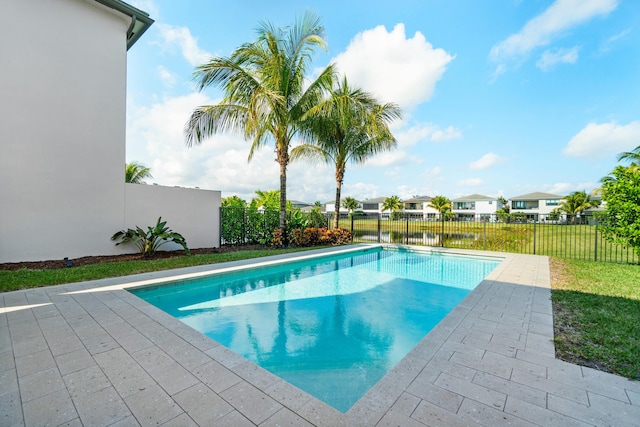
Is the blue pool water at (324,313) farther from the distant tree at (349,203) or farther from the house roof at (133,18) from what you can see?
the distant tree at (349,203)

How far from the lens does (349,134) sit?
1279 cm

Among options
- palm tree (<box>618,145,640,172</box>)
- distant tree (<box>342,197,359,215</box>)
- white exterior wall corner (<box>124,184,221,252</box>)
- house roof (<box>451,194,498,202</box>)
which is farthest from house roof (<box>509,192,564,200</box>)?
white exterior wall corner (<box>124,184,221,252</box>)

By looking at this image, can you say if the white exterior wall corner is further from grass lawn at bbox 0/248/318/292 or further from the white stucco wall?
grass lawn at bbox 0/248/318/292

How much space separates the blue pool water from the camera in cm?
325

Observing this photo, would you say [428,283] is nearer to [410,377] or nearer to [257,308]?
[257,308]

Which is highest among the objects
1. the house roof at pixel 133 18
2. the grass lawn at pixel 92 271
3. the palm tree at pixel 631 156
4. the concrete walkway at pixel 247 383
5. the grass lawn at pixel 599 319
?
the house roof at pixel 133 18

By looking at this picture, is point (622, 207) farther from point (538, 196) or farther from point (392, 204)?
point (538, 196)

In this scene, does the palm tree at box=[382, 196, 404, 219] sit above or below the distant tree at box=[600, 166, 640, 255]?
above

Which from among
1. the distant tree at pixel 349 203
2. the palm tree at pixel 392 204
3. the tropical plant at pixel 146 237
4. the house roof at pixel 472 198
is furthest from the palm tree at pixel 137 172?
the house roof at pixel 472 198

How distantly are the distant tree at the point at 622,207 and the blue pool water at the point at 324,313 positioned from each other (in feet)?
10.8

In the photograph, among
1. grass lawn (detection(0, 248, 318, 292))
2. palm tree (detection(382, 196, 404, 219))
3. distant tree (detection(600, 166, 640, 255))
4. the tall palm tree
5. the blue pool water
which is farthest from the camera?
palm tree (detection(382, 196, 404, 219))

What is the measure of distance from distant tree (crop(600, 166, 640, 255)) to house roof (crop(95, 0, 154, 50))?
47.8 feet

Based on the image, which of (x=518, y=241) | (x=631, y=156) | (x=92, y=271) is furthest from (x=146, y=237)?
(x=631, y=156)

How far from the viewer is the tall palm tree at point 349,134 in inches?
430
